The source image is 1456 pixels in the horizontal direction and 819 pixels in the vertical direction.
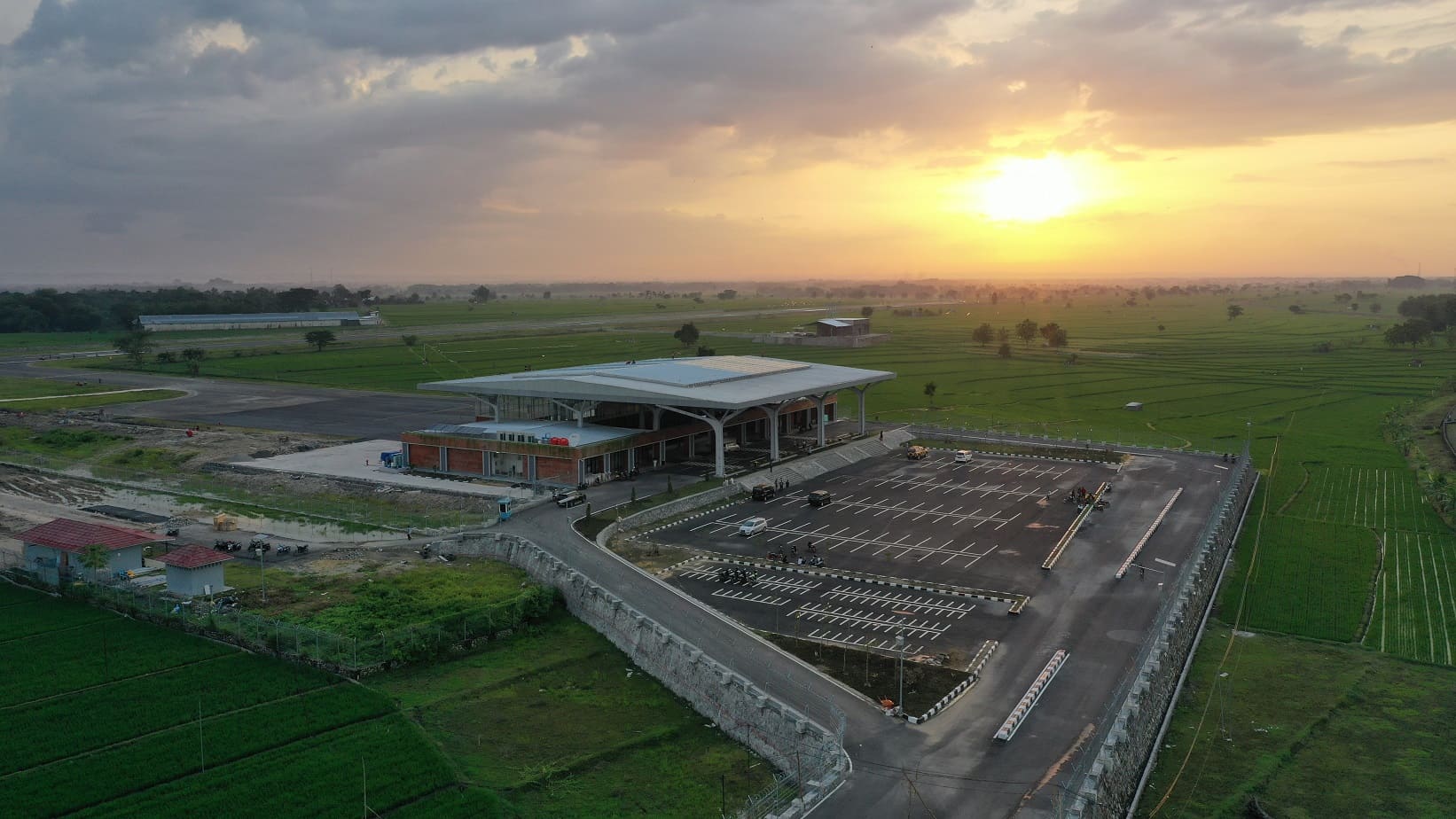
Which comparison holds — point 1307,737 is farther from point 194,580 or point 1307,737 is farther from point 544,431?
point 544,431

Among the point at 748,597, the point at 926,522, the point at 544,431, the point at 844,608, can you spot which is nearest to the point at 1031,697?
the point at 844,608

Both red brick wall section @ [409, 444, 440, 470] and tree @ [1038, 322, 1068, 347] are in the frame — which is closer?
red brick wall section @ [409, 444, 440, 470]

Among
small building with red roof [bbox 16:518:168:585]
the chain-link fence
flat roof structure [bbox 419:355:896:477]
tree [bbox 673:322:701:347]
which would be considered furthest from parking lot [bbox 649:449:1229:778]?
tree [bbox 673:322:701:347]

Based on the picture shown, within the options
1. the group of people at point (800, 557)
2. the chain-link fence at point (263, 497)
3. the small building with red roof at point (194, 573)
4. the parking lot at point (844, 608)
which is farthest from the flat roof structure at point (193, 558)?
the group of people at point (800, 557)

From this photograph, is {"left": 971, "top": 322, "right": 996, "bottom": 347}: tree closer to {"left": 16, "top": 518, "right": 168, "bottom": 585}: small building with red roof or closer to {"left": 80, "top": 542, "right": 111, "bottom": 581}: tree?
{"left": 16, "top": 518, "right": 168, "bottom": 585}: small building with red roof

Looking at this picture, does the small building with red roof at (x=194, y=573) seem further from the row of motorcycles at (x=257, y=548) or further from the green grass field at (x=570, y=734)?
the green grass field at (x=570, y=734)

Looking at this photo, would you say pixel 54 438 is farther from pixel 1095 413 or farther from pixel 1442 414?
→ pixel 1442 414
